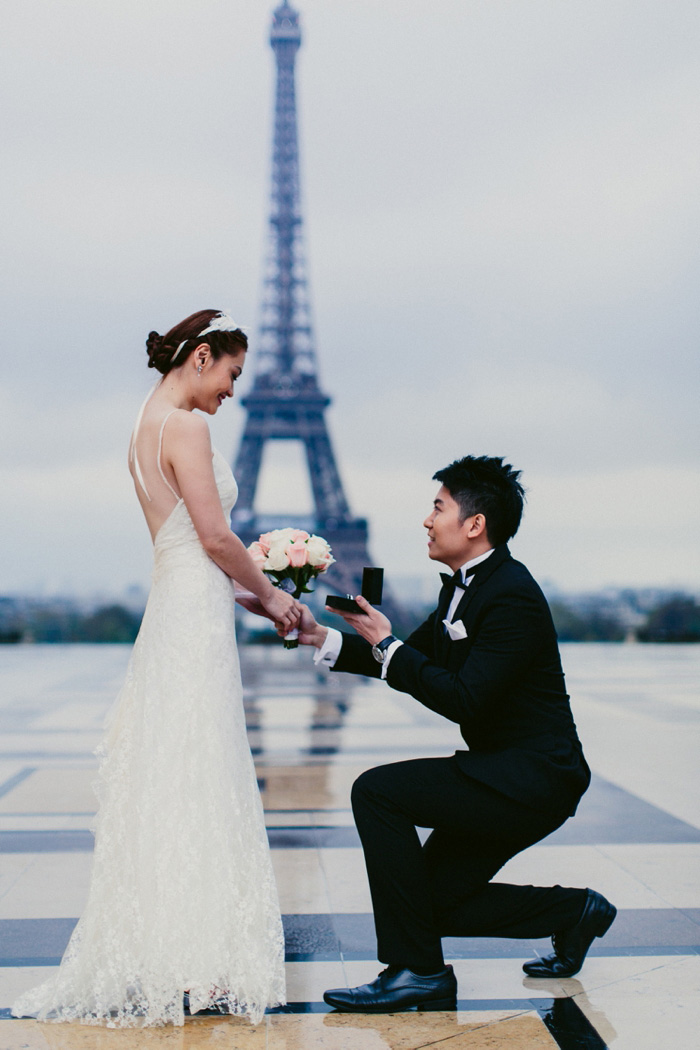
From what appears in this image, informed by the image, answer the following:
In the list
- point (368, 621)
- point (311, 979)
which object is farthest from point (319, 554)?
point (311, 979)

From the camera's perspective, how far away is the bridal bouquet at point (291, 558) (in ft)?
7.38

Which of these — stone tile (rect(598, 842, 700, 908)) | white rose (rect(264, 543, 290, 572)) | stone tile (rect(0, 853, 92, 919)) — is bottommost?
stone tile (rect(598, 842, 700, 908))

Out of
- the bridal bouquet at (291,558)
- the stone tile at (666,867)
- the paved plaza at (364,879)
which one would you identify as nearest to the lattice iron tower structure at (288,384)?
the paved plaza at (364,879)

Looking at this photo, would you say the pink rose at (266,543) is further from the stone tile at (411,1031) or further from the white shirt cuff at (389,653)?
the stone tile at (411,1031)

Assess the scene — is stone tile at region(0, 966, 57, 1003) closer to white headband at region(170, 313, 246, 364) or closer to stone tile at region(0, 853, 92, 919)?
stone tile at region(0, 853, 92, 919)

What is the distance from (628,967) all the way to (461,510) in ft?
3.66

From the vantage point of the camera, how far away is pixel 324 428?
1975 centimetres

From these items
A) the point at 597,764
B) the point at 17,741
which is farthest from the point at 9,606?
the point at 597,764

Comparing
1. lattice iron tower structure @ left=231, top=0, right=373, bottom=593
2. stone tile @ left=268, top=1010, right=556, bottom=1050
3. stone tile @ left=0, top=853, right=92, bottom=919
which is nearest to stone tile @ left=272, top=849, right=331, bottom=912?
stone tile @ left=0, top=853, right=92, bottom=919

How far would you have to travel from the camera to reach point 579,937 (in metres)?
2.18

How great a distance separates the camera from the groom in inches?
80.2

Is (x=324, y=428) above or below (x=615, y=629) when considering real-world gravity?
above

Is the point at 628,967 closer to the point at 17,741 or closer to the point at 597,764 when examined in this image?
the point at 597,764

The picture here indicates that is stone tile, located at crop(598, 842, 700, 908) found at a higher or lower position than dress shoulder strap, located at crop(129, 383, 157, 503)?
lower
